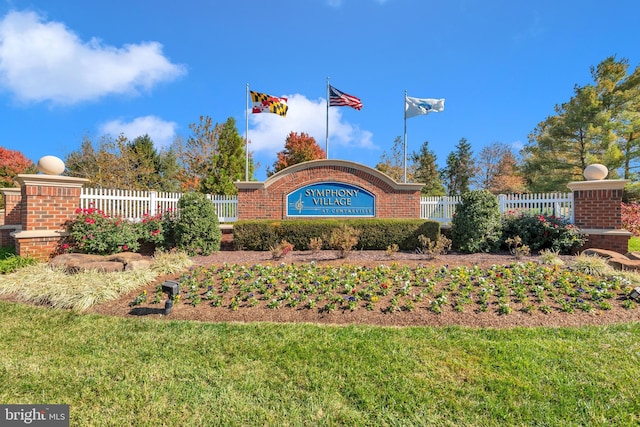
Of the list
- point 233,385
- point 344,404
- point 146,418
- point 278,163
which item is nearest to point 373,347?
point 344,404

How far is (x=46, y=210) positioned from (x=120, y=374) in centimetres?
694

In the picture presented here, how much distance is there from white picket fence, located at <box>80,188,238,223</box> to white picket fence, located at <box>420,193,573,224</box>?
6900 mm

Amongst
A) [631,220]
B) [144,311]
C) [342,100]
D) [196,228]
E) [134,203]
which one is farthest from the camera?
[342,100]

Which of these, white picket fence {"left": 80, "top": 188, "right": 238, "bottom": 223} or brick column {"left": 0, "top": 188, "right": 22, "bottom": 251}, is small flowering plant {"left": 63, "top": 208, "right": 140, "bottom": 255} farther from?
brick column {"left": 0, "top": 188, "right": 22, "bottom": 251}

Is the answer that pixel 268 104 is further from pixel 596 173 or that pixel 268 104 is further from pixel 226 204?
pixel 596 173

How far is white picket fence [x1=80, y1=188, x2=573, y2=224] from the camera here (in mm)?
8812

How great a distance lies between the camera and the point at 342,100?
13680mm

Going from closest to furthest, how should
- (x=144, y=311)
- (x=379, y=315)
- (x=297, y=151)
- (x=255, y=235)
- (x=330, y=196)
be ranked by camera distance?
(x=379, y=315) → (x=144, y=311) → (x=255, y=235) → (x=330, y=196) → (x=297, y=151)

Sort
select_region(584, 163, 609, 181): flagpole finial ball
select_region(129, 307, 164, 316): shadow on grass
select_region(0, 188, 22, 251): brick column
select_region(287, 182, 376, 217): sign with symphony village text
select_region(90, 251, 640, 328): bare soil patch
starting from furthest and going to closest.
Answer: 1. select_region(287, 182, 376, 217): sign with symphony village text
2. select_region(0, 188, 22, 251): brick column
3. select_region(584, 163, 609, 181): flagpole finial ball
4. select_region(129, 307, 164, 316): shadow on grass
5. select_region(90, 251, 640, 328): bare soil patch

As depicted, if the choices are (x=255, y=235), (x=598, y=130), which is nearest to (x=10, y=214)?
(x=255, y=235)

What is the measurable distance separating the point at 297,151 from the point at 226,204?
55.5ft

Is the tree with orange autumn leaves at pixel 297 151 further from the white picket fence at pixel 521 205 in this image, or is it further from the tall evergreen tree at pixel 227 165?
the white picket fence at pixel 521 205

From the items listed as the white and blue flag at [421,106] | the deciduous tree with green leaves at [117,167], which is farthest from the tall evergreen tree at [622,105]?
the deciduous tree with green leaves at [117,167]

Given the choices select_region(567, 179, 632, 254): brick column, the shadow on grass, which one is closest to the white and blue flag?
select_region(567, 179, 632, 254): brick column
